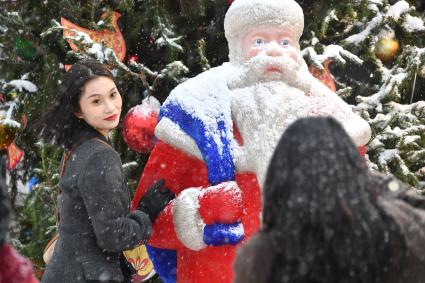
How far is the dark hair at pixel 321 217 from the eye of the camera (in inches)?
45.1

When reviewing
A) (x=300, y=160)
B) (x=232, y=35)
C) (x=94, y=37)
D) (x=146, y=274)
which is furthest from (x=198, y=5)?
(x=300, y=160)

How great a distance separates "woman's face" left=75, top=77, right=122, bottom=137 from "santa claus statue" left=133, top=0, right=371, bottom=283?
0.79 feet

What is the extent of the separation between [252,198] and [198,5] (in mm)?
1398

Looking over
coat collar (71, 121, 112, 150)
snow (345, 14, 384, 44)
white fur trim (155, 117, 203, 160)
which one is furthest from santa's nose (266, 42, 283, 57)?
snow (345, 14, 384, 44)

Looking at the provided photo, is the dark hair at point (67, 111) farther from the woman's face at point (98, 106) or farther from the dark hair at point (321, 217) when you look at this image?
the dark hair at point (321, 217)

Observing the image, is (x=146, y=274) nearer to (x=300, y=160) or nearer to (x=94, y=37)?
(x=94, y=37)

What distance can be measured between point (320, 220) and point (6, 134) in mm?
2604

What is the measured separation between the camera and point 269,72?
2305 millimetres

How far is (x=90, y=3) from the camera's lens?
3412 millimetres

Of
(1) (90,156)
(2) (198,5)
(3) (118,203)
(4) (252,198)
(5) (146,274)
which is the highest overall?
(2) (198,5)

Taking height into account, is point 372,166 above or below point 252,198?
below

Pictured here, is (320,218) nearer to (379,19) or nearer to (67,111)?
(67,111)

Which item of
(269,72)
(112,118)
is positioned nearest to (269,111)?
(269,72)

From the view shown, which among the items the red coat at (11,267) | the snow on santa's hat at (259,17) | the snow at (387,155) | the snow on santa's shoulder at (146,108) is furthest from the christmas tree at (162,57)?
the red coat at (11,267)
